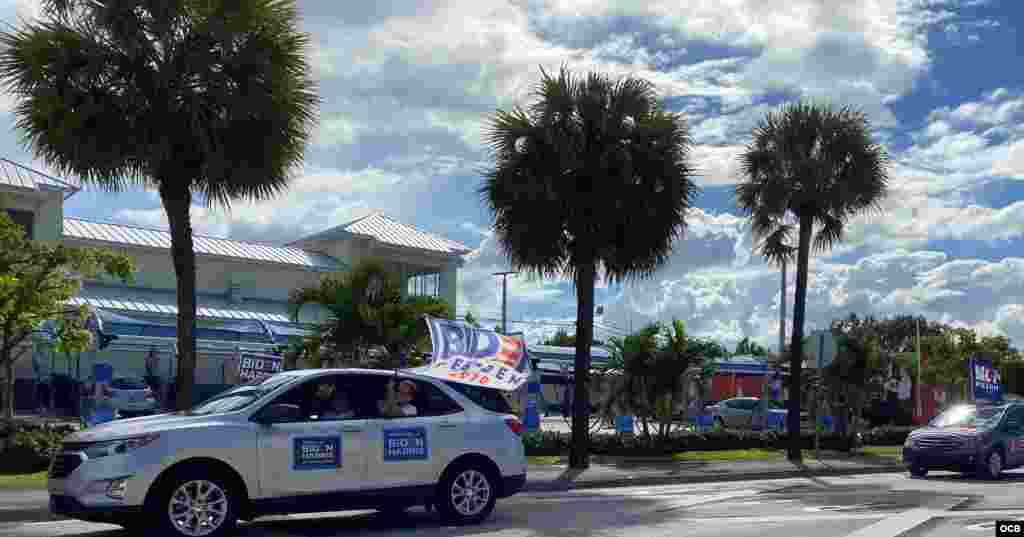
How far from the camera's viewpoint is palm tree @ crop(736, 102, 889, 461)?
26.7 metres

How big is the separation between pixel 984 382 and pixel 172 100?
30.0m

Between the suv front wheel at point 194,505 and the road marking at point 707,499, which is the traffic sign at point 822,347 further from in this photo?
the suv front wheel at point 194,505

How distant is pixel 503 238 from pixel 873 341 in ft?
51.6

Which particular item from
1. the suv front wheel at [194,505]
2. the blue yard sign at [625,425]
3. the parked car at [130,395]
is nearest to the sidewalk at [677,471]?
the blue yard sign at [625,425]

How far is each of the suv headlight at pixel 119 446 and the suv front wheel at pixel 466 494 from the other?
3.21 m

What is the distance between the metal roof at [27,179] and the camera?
3919cm

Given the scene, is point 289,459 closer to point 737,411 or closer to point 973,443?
point 973,443

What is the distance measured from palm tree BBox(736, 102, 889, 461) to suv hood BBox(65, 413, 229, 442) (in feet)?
60.6

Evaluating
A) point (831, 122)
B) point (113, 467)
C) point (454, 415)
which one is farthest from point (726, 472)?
point (113, 467)

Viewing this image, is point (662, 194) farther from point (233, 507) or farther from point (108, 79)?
→ point (233, 507)

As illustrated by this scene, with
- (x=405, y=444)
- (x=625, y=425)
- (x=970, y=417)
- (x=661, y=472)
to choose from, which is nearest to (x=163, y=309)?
(x=625, y=425)

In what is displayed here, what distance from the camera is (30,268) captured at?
18812mm

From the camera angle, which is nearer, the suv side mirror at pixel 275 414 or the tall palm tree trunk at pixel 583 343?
the suv side mirror at pixel 275 414

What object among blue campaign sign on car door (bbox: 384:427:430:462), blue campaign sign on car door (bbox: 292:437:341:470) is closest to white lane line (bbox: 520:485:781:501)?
blue campaign sign on car door (bbox: 384:427:430:462)
